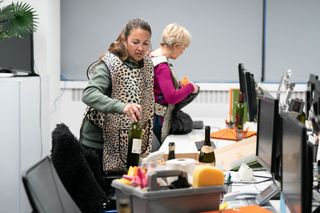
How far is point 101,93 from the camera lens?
2756 mm

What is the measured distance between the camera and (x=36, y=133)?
4.25 m

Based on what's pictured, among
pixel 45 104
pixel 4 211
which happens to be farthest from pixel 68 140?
pixel 45 104

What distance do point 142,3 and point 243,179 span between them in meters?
Answer: 3.36

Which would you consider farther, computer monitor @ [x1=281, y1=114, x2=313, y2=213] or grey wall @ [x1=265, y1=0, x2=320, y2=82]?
grey wall @ [x1=265, y1=0, x2=320, y2=82]

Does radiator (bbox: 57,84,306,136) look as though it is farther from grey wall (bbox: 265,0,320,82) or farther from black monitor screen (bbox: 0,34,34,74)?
black monitor screen (bbox: 0,34,34,74)

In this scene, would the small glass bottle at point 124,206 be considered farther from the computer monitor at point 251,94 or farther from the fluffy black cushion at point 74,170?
the computer monitor at point 251,94

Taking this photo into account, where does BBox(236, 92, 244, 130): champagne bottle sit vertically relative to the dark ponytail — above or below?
below

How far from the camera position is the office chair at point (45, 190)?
52.1 inches

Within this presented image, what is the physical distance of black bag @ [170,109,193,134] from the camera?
12.2ft

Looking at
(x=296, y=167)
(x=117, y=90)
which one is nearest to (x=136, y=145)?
(x=117, y=90)

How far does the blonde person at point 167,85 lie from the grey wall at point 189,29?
178 cm

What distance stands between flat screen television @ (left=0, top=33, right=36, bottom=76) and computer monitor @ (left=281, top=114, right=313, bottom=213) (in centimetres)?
363

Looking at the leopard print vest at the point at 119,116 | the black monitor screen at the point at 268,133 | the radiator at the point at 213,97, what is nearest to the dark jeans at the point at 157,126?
the leopard print vest at the point at 119,116

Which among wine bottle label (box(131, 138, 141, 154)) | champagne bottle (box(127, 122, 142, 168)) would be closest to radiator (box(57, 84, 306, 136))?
champagne bottle (box(127, 122, 142, 168))
